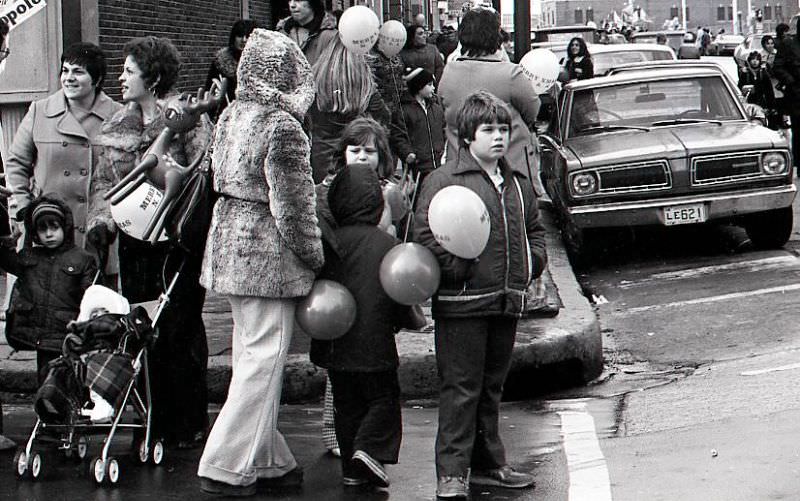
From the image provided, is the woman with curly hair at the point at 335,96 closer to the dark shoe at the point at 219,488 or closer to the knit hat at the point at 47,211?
the knit hat at the point at 47,211

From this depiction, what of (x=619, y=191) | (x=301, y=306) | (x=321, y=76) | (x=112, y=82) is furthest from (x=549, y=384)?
(x=112, y=82)

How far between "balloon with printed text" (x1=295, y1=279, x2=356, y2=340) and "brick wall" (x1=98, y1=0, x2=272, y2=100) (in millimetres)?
6563

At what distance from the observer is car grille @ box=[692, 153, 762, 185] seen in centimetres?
1232

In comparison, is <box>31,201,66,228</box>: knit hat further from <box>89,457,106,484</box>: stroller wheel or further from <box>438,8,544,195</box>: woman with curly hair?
<box>438,8,544,195</box>: woman with curly hair

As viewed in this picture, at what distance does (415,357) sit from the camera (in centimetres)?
816

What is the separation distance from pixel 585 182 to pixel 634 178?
42 centimetres

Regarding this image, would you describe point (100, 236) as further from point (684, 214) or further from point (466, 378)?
point (684, 214)

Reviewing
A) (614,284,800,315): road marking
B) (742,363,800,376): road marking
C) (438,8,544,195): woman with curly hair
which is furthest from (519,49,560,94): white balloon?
(742,363,800,376): road marking

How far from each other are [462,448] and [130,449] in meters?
1.86

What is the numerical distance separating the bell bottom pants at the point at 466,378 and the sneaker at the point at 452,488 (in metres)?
0.03

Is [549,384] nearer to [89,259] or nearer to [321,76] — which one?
[321,76]

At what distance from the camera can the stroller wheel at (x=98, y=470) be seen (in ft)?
20.3

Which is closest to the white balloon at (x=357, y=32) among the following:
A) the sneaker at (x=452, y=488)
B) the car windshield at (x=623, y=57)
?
the sneaker at (x=452, y=488)

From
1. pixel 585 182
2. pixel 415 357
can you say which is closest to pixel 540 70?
pixel 415 357
